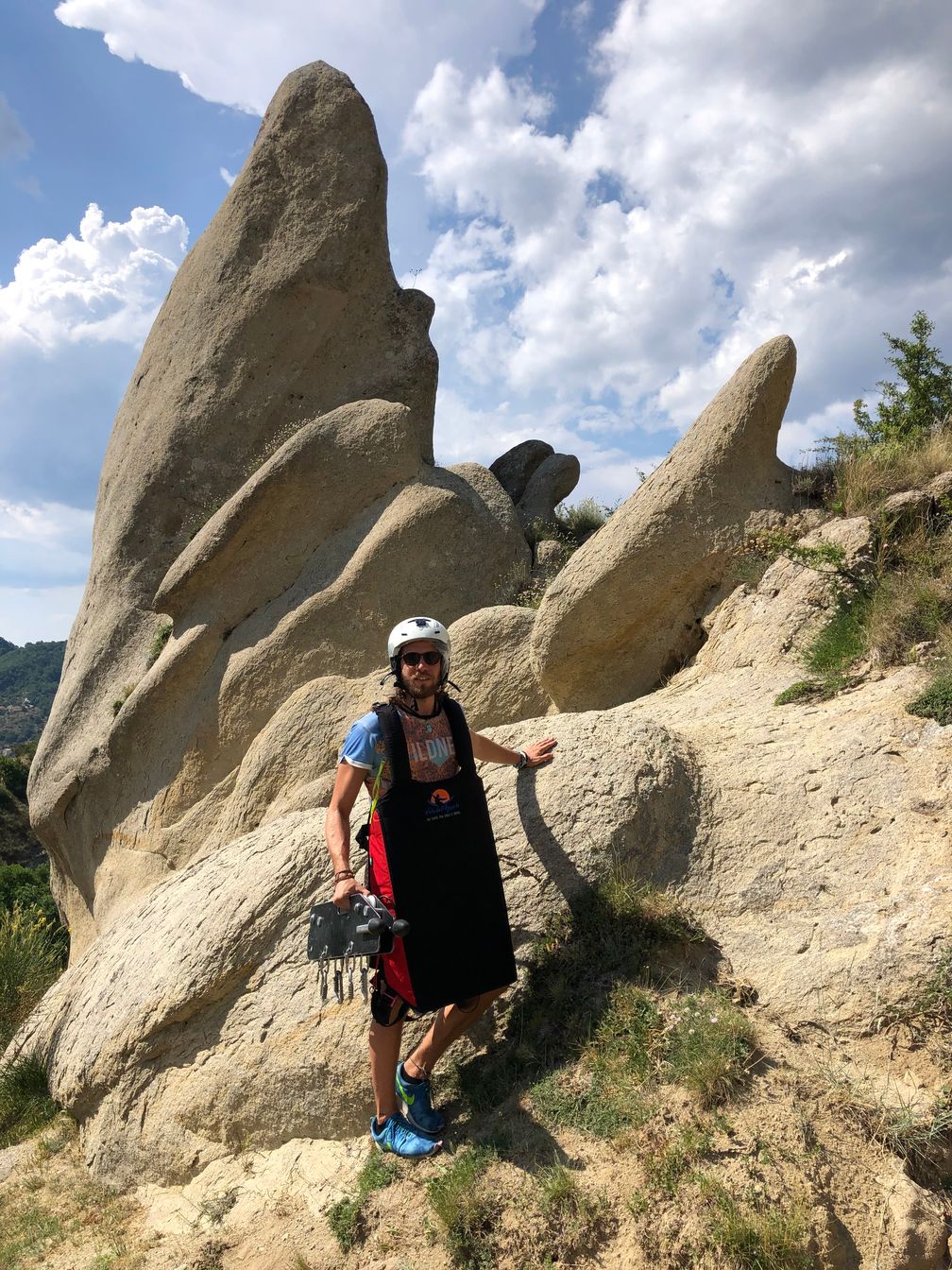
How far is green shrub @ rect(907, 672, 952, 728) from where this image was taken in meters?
4.43

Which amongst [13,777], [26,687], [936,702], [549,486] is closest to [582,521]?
[549,486]

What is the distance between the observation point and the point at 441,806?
3707 mm

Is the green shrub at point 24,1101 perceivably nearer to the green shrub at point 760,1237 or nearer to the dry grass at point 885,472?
the green shrub at point 760,1237

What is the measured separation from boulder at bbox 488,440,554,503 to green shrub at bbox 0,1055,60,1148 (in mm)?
8920

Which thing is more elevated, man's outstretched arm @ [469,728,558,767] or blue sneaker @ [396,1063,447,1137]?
man's outstretched arm @ [469,728,558,767]

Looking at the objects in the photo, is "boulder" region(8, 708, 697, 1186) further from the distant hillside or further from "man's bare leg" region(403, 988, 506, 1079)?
the distant hillside

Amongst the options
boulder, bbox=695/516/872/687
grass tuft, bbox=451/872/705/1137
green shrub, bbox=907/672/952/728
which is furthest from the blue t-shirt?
boulder, bbox=695/516/872/687

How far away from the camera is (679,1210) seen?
3039 mm

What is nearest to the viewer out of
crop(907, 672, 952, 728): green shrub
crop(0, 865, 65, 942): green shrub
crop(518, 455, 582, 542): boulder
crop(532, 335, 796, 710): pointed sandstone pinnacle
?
crop(907, 672, 952, 728): green shrub

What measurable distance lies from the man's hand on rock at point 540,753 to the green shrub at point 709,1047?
1.30m

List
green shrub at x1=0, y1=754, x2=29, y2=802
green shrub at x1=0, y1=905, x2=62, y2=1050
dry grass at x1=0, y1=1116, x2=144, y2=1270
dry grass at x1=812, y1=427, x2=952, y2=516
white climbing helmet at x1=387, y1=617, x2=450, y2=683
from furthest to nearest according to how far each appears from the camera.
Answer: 1. green shrub at x1=0, y1=754, x2=29, y2=802
2. green shrub at x1=0, y1=905, x2=62, y2=1050
3. dry grass at x1=812, y1=427, x2=952, y2=516
4. dry grass at x1=0, y1=1116, x2=144, y2=1270
5. white climbing helmet at x1=387, y1=617, x2=450, y2=683

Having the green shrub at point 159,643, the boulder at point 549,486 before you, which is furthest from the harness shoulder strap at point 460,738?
the boulder at point 549,486

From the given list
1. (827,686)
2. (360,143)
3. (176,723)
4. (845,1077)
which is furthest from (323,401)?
(845,1077)

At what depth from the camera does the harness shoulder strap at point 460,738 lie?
383cm
